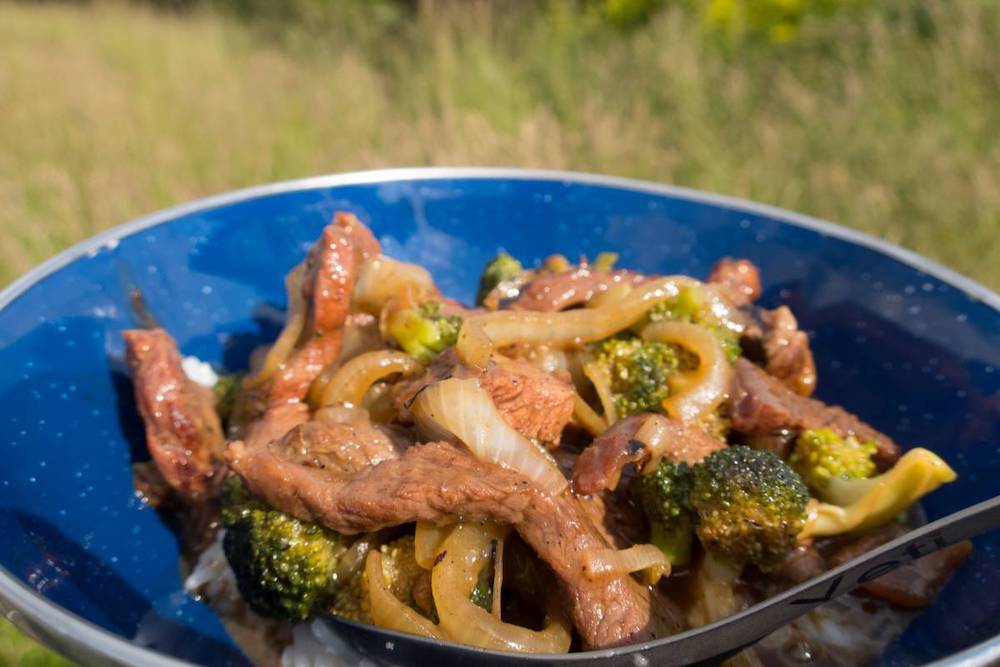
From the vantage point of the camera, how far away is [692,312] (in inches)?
89.0

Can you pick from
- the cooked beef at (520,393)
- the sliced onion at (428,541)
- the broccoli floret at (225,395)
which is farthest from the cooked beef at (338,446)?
the broccoli floret at (225,395)

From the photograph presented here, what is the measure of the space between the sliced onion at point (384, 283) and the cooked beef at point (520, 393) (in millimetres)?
337

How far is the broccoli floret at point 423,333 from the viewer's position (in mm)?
2125

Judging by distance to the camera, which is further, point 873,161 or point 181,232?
point 873,161

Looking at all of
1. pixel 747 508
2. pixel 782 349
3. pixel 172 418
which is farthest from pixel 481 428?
pixel 782 349

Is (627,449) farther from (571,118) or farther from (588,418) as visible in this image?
(571,118)

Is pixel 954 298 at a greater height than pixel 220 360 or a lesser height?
greater

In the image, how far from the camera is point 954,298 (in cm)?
221

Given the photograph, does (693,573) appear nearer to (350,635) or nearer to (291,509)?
(350,635)

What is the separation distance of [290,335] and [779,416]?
144cm

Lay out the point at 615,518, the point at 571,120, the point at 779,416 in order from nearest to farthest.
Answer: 1. the point at 615,518
2. the point at 779,416
3. the point at 571,120

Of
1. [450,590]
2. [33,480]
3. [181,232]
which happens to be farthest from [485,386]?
[181,232]

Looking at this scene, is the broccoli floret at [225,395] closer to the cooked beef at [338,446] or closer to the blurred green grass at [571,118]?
the cooked beef at [338,446]

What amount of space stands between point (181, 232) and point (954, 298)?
2.41m
